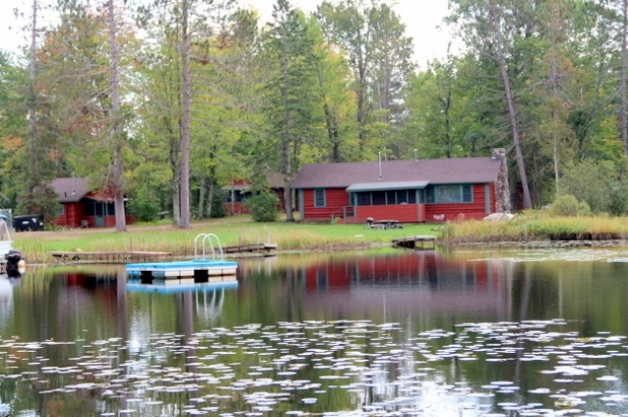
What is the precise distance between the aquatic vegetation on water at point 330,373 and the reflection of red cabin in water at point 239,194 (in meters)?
51.3

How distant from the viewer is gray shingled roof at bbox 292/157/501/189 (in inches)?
2351

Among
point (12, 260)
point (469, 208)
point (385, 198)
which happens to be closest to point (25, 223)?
point (12, 260)

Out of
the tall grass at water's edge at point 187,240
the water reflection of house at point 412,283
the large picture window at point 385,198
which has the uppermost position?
the large picture window at point 385,198

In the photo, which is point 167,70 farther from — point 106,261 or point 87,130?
point 106,261

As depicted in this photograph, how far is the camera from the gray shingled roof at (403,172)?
196 feet

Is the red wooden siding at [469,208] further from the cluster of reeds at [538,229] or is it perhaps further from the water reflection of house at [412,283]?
the water reflection of house at [412,283]

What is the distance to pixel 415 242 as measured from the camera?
162 feet

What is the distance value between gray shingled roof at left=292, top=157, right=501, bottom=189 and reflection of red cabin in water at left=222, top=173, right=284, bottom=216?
5721 mm

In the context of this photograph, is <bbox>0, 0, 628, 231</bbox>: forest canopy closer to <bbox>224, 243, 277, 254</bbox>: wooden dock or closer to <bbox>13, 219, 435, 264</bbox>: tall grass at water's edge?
<bbox>13, 219, 435, 264</bbox>: tall grass at water's edge

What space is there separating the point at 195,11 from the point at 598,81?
88.6ft

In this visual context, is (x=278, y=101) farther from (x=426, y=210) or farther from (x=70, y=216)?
(x=70, y=216)

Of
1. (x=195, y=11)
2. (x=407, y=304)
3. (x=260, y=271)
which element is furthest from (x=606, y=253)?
(x=195, y=11)

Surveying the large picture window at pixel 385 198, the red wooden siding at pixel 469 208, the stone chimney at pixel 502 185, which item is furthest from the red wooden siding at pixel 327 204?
the stone chimney at pixel 502 185

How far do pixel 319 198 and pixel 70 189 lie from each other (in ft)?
56.2
